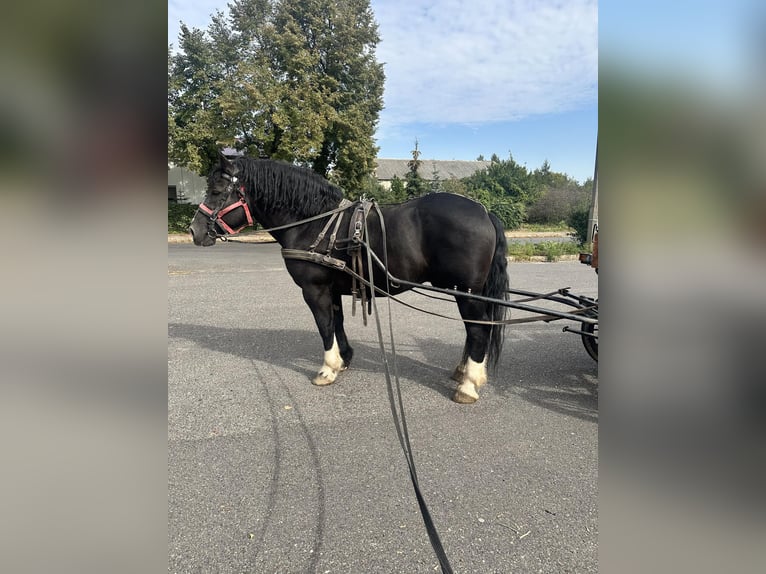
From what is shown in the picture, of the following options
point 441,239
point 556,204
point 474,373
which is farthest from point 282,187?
point 556,204

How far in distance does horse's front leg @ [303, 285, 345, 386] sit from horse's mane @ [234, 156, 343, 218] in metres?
0.71

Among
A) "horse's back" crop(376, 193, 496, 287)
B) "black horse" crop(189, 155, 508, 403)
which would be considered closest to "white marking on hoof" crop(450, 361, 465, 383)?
"black horse" crop(189, 155, 508, 403)

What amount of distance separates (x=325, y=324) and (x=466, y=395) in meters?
1.39

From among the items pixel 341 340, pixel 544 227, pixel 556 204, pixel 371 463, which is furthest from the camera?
pixel 556 204

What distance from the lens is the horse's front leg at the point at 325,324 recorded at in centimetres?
375

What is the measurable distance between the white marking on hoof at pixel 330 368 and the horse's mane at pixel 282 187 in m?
1.25

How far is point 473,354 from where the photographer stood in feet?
11.4

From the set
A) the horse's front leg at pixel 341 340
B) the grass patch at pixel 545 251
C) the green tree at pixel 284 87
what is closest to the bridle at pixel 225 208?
the horse's front leg at pixel 341 340

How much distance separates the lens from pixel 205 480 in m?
2.38

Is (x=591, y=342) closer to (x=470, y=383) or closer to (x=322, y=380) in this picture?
(x=470, y=383)

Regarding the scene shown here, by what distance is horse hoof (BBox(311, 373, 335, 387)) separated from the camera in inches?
148
